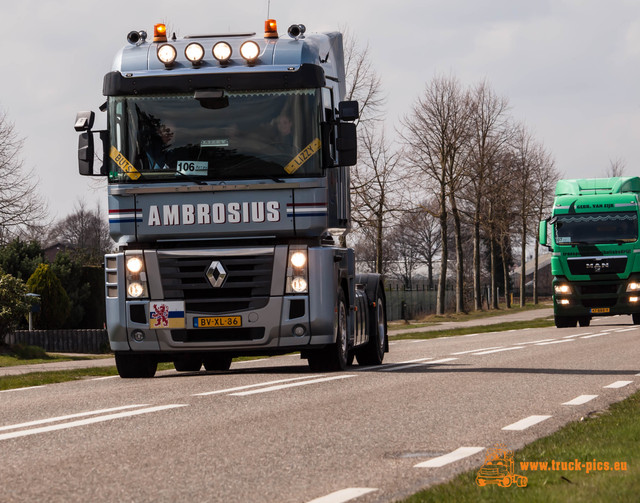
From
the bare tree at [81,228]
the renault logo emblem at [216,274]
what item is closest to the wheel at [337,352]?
the renault logo emblem at [216,274]

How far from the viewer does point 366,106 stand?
41312mm

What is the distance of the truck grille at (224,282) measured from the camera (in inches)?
554

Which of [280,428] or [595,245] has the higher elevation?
[595,245]

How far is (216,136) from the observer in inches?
553

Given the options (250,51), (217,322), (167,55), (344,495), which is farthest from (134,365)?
(344,495)

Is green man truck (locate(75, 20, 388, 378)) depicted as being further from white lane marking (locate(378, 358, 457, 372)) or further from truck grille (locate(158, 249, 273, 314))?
white lane marking (locate(378, 358, 457, 372))

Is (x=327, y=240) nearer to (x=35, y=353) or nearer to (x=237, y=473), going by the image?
(x=237, y=473)

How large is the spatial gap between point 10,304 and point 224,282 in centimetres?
1320

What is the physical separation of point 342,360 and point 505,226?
47.4m

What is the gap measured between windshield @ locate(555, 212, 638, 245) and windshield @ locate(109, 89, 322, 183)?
61.3 ft

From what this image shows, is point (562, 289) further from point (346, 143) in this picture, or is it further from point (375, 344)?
point (346, 143)

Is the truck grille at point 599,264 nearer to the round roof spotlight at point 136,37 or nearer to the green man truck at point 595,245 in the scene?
the green man truck at point 595,245

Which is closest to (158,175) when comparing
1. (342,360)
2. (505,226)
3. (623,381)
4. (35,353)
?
(342,360)

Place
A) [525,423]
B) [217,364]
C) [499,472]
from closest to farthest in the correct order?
[499,472] < [525,423] < [217,364]
